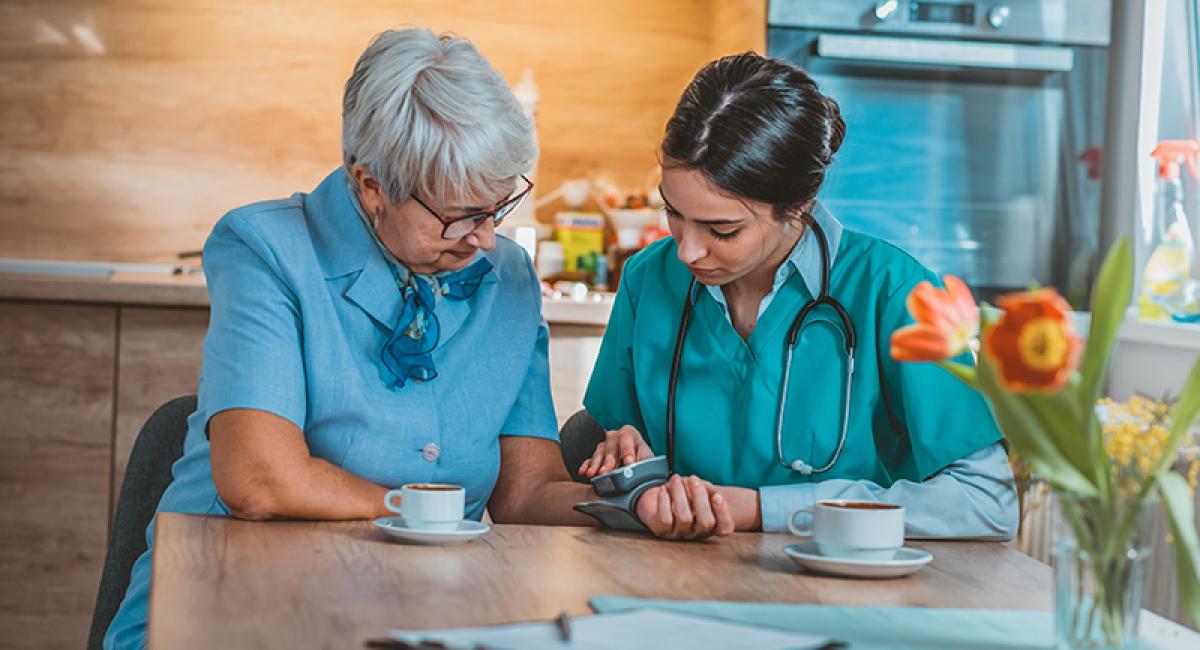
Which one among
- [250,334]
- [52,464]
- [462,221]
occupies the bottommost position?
[52,464]

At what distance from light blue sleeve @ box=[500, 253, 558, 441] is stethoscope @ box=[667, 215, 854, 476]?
0.16 metres

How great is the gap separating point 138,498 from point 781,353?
2.75 feet

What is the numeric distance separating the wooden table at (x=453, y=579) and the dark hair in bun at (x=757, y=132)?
440 millimetres

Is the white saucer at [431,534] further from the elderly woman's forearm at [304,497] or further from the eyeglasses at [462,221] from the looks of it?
the eyeglasses at [462,221]

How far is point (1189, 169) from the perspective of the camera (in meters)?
2.83

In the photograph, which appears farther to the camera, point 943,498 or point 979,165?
point 979,165

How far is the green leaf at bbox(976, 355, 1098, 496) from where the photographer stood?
91 cm

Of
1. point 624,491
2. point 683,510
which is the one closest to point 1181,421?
point 683,510

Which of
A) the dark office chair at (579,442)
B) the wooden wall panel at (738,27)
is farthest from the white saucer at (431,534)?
the wooden wall panel at (738,27)

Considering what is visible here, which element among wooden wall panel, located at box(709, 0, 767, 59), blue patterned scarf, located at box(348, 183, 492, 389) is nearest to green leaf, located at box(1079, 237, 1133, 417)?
blue patterned scarf, located at box(348, 183, 492, 389)

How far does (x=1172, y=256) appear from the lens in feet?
9.06

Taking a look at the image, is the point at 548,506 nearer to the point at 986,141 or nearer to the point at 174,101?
the point at 986,141

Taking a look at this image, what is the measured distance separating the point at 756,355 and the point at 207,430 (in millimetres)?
691

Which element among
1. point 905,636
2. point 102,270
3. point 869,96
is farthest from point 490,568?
point 102,270
